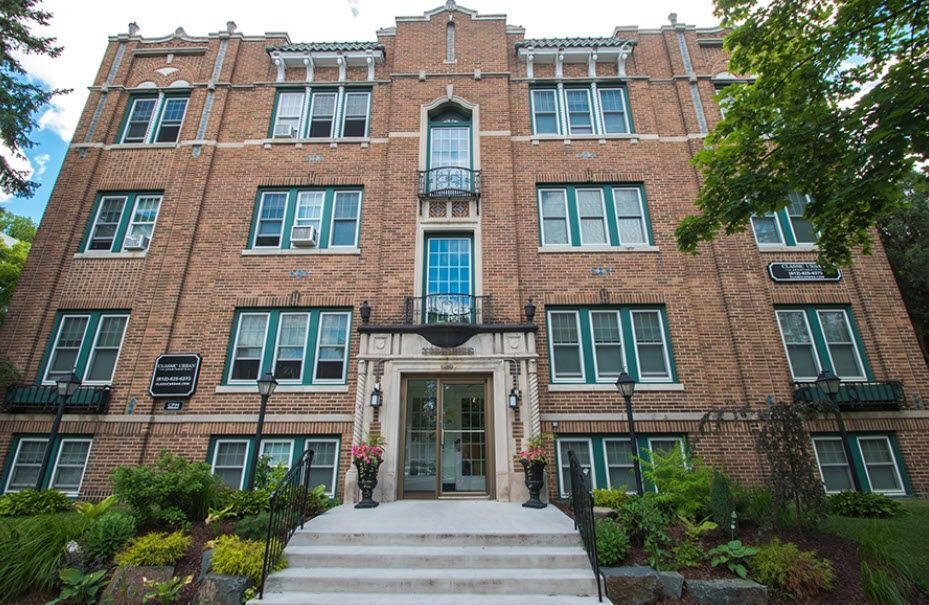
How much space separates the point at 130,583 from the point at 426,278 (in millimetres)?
8129

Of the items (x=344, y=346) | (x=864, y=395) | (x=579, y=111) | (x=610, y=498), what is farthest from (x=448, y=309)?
(x=864, y=395)

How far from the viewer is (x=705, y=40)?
46.8ft

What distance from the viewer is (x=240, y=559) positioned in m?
5.44

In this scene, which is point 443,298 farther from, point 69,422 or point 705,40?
point 705,40

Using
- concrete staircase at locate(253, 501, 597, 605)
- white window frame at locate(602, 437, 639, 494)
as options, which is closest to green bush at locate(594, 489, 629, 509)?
concrete staircase at locate(253, 501, 597, 605)

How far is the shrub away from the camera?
5.66 metres

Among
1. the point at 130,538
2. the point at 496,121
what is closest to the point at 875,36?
the point at 496,121

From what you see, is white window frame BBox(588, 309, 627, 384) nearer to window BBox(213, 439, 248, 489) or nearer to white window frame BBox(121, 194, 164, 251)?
window BBox(213, 439, 248, 489)

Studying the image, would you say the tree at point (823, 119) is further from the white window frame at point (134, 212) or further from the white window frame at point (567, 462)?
the white window frame at point (134, 212)

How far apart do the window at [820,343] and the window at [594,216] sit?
4.21 metres

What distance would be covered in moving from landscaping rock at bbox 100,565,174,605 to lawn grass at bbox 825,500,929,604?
8716mm

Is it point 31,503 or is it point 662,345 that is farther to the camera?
point 662,345

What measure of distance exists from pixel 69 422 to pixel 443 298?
30.9 ft

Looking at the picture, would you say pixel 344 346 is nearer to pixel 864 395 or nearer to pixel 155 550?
pixel 155 550
